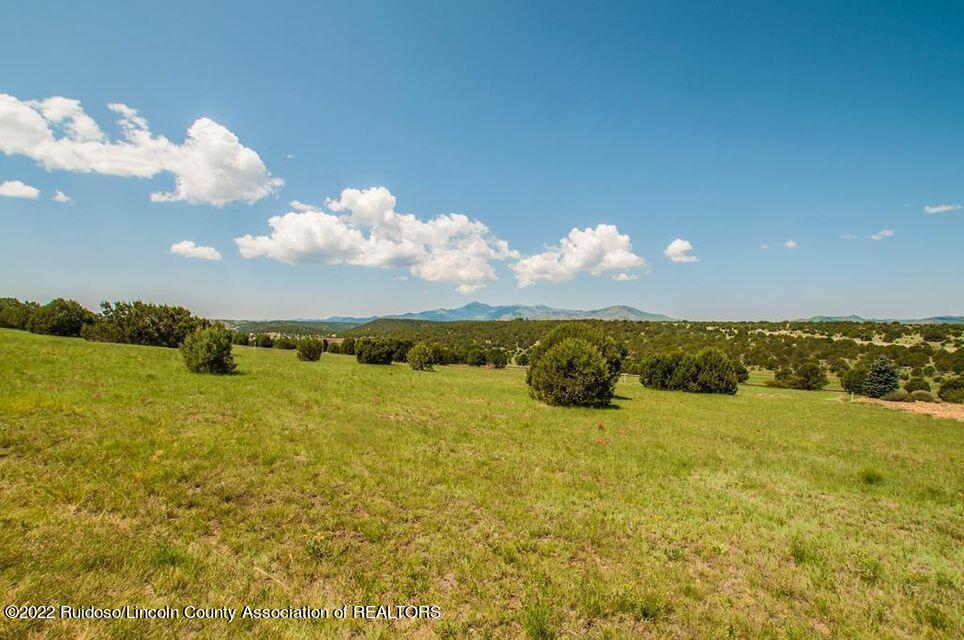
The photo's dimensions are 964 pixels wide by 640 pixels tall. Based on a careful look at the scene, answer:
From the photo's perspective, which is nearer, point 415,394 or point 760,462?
point 760,462

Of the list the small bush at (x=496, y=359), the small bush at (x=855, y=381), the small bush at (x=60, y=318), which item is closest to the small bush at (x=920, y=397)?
the small bush at (x=855, y=381)

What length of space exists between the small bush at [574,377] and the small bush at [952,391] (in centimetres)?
4506

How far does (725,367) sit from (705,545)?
35.9m

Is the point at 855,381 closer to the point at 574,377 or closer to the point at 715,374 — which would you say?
the point at 715,374

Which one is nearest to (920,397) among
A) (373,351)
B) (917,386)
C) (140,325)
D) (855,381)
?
(855,381)

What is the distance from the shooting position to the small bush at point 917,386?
46500 mm

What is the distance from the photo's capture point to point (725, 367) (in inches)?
1483

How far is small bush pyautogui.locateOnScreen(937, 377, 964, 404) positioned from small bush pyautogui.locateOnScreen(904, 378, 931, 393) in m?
1.46

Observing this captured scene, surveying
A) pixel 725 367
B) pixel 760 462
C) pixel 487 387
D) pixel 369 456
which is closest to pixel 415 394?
pixel 487 387

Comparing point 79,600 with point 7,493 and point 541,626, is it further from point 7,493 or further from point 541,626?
point 541,626

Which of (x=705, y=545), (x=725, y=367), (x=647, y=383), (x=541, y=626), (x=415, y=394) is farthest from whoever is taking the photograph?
(x=647, y=383)

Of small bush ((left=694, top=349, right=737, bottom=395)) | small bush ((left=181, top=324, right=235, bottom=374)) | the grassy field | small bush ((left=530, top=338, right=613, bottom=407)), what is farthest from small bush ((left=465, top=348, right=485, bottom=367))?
the grassy field

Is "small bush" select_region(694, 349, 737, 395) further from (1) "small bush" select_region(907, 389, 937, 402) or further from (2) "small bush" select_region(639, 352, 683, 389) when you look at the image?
(1) "small bush" select_region(907, 389, 937, 402)

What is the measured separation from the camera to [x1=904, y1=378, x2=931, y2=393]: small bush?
153 feet
